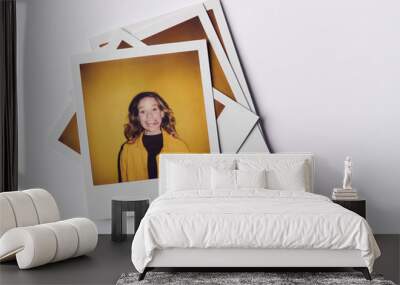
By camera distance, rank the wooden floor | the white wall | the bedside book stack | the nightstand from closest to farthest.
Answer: the wooden floor
the nightstand
the bedside book stack
the white wall

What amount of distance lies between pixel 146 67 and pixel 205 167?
141 cm

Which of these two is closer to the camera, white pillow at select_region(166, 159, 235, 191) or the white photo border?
white pillow at select_region(166, 159, 235, 191)

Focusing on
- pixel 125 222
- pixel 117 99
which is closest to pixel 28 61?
pixel 117 99

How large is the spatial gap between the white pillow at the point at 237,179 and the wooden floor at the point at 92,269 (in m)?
1.13

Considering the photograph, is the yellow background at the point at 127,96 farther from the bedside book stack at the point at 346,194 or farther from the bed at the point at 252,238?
the bed at the point at 252,238

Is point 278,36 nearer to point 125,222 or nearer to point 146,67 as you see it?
point 146,67

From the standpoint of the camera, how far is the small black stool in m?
6.74

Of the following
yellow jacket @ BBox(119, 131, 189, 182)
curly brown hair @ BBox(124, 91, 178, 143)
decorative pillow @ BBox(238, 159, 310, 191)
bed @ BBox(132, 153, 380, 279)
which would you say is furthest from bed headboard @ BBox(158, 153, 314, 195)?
bed @ BBox(132, 153, 380, 279)

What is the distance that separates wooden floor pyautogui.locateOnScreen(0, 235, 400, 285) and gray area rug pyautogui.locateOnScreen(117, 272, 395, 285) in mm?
215

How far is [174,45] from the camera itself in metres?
7.27

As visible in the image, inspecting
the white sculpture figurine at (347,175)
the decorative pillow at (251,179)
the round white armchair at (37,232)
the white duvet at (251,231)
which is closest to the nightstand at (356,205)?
the white sculpture figurine at (347,175)

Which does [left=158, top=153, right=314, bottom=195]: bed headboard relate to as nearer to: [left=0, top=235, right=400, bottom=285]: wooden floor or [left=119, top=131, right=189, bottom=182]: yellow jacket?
[left=119, top=131, right=189, bottom=182]: yellow jacket

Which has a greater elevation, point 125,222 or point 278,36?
point 278,36

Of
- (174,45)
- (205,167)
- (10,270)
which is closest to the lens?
(10,270)
